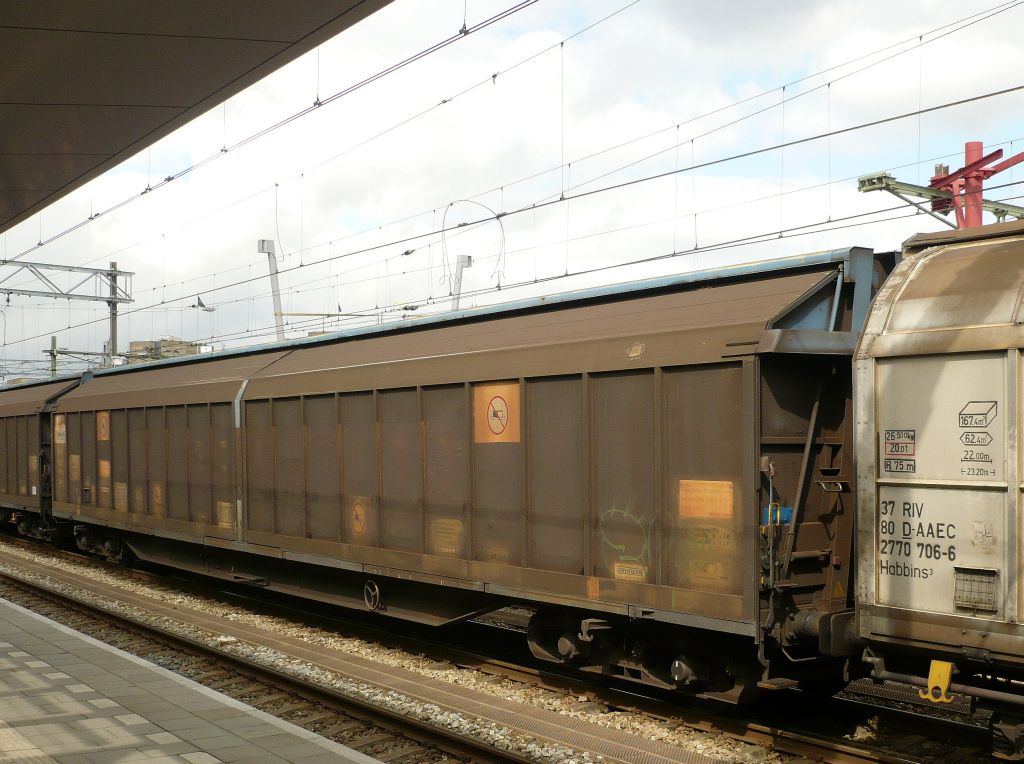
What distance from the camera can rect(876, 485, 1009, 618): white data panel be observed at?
5.82 meters

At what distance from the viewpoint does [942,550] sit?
239 inches

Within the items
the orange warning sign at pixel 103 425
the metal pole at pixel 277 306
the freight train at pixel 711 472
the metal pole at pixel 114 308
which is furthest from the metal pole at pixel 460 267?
the freight train at pixel 711 472

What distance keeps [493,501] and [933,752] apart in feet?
14.1

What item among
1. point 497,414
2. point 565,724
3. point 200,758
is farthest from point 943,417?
point 200,758

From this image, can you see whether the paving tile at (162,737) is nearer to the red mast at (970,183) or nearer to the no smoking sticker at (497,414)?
the no smoking sticker at (497,414)

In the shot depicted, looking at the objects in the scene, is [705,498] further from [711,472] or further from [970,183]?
[970,183]

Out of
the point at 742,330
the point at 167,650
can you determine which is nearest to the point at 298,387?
the point at 167,650

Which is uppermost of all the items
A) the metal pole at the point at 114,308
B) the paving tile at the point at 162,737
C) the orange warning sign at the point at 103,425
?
the metal pole at the point at 114,308

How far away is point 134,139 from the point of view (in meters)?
9.21

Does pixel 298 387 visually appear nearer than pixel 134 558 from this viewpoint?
Yes

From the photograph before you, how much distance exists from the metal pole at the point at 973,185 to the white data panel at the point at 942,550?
12827 millimetres

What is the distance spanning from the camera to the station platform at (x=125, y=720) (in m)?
6.45

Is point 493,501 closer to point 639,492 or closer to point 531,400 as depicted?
point 531,400

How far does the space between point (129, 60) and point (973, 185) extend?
16.7 m
